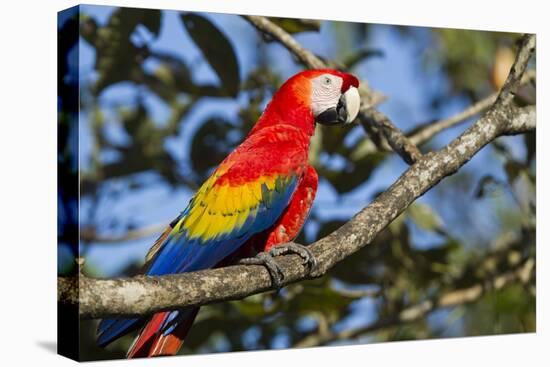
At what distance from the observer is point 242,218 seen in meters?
4.16

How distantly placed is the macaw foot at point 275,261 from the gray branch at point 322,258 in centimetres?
3

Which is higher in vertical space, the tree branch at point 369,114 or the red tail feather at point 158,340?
the tree branch at point 369,114

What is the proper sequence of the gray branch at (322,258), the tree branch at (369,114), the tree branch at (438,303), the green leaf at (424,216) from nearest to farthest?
the gray branch at (322,258) → the tree branch at (369,114) → the tree branch at (438,303) → the green leaf at (424,216)

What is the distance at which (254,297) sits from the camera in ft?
14.7

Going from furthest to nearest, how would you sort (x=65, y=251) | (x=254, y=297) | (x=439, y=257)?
(x=439, y=257) < (x=254, y=297) < (x=65, y=251)

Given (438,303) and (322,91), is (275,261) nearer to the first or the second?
(322,91)

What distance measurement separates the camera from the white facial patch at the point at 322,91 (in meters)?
4.53

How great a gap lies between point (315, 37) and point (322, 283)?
1.21 m

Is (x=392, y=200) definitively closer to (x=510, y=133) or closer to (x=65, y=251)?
(x=510, y=133)

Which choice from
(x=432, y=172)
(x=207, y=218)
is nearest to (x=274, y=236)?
(x=207, y=218)

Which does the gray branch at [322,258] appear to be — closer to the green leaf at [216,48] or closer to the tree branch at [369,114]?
the tree branch at [369,114]

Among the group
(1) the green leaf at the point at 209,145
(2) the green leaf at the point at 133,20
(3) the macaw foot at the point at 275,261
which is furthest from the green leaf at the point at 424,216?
(2) the green leaf at the point at 133,20

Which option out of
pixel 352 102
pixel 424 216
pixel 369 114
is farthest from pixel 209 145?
pixel 424 216

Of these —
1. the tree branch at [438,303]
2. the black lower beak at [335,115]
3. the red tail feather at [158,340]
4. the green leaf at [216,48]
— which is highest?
the green leaf at [216,48]
